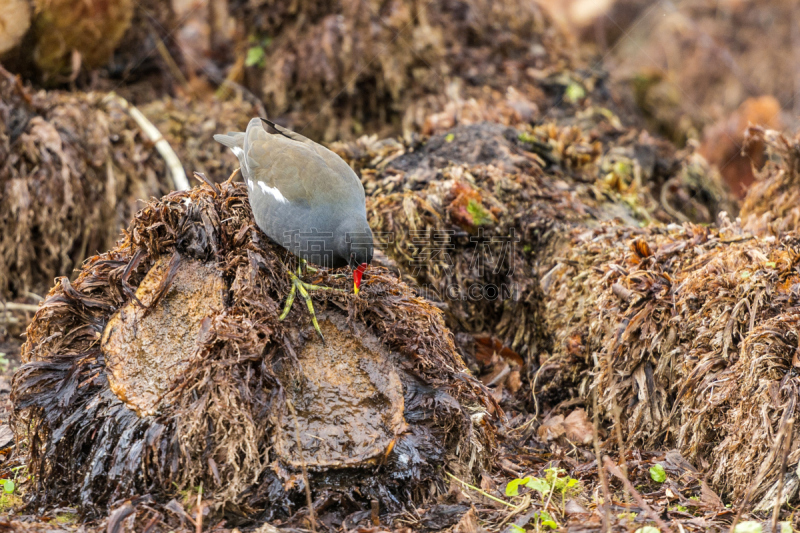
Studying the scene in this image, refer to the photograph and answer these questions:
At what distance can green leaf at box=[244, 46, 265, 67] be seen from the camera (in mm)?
7898

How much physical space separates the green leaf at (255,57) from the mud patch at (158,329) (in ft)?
17.4

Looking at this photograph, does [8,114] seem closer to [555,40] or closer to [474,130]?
[474,130]

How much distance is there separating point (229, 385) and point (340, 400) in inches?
21.4

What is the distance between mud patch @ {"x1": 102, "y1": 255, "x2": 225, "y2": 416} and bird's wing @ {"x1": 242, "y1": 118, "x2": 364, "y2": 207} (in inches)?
23.9

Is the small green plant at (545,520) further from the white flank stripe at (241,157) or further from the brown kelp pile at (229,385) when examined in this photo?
the white flank stripe at (241,157)

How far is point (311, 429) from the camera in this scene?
2.89 metres

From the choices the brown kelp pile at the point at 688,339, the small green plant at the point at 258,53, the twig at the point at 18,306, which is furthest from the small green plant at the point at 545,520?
the small green plant at the point at 258,53

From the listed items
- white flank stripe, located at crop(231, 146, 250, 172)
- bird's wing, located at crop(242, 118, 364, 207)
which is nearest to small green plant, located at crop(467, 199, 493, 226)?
bird's wing, located at crop(242, 118, 364, 207)

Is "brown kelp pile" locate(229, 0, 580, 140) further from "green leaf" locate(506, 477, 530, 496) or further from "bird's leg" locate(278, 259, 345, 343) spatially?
"green leaf" locate(506, 477, 530, 496)

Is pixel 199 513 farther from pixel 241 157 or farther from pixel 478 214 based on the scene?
pixel 478 214

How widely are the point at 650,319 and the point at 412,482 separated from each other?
1796 mm

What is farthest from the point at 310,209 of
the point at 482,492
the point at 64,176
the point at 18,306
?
the point at 64,176

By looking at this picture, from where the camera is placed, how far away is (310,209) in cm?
336

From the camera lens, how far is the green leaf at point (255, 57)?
25.9 feet
